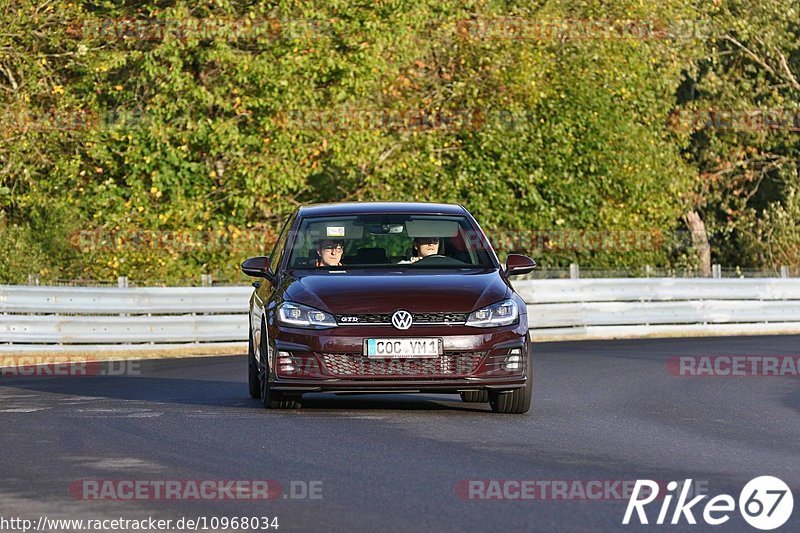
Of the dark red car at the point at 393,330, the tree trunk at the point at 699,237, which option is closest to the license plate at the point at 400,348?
the dark red car at the point at 393,330

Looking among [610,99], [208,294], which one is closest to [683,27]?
[610,99]

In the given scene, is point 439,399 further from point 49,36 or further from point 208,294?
point 49,36

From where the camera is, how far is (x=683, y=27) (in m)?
41.0

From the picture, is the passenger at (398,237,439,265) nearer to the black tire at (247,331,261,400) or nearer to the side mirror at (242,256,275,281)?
the side mirror at (242,256,275,281)

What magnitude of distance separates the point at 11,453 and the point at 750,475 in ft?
14.5

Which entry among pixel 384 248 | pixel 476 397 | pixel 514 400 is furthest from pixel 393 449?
pixel 476 397

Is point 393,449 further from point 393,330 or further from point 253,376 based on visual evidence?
point 253,376

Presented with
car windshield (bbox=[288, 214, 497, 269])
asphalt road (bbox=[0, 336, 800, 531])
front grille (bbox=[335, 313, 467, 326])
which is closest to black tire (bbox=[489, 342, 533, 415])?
asphalt road (bbox=[0, 336, 800, 531])

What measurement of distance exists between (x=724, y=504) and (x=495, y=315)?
4.55m

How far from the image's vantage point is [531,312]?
1067 inches

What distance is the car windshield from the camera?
13648 mm

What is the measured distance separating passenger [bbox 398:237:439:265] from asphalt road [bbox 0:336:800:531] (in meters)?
1.24

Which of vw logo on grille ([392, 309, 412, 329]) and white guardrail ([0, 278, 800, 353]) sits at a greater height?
vw logo on grille ([392, 309, 412, 329])

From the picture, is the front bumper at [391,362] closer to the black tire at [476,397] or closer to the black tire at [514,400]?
the black tire at [514,400]
